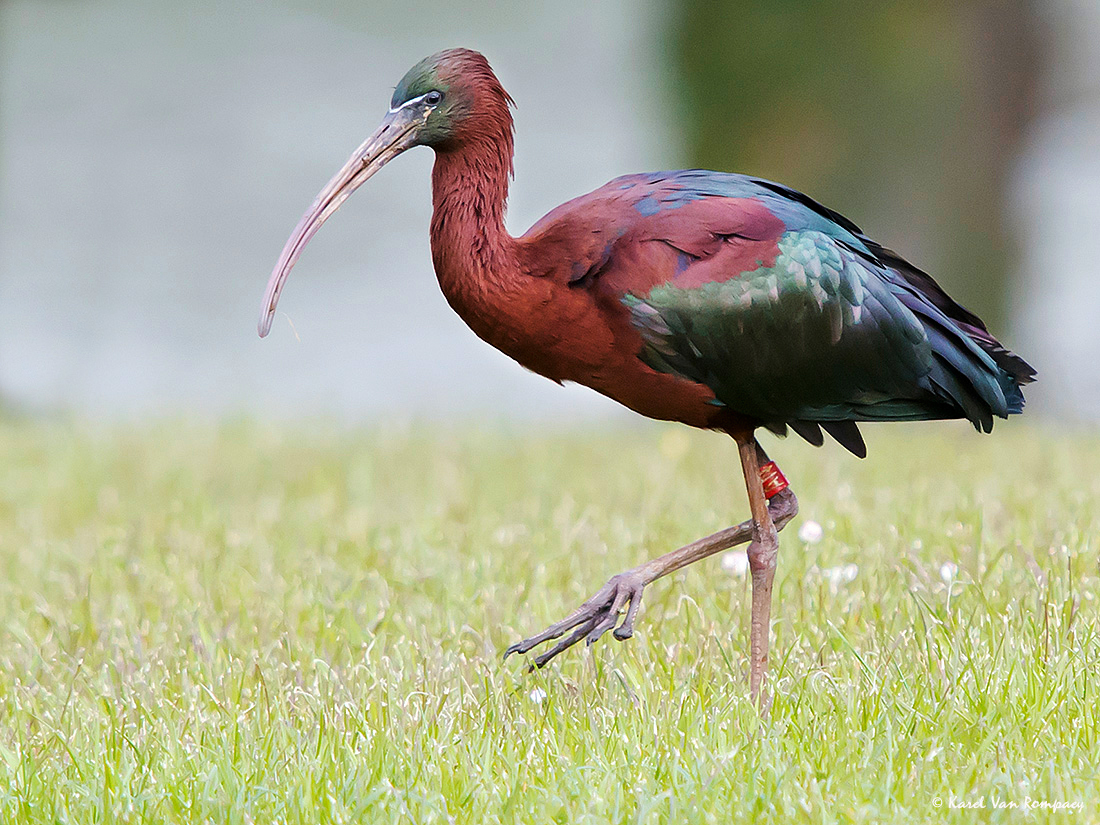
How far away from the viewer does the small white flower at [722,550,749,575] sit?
14.8 ft

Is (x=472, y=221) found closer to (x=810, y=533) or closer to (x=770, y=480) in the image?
(x=770, y=480)

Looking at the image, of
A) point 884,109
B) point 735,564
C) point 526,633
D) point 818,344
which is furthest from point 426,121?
point 884,109

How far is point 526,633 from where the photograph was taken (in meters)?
4.18

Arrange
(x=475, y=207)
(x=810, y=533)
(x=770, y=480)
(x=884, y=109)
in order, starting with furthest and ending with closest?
1. (x=884, y=109)
2. (x=810, y=533)
3. (x=770, y=480)
4. (x=475, y=207)

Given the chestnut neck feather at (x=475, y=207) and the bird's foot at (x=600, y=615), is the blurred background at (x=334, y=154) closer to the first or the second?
the chestnut neck feather at (x=475, y=207)

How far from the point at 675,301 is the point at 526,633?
1.17 metres

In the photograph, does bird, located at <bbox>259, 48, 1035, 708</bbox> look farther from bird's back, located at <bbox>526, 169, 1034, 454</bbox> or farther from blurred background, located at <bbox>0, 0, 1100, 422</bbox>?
blurred background, located at <bbox>0, 0, 1100, 422</bbox>

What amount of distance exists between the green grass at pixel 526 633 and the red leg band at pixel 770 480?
40cm

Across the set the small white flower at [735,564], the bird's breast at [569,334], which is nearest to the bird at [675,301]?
the bird's breast at [569,334]

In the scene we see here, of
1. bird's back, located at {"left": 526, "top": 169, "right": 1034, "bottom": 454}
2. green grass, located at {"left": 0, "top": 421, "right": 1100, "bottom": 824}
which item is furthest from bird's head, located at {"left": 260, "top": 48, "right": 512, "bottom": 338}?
green grass, located at {"left": 0, "top": 421, "right": 1100, "bottom": 824}

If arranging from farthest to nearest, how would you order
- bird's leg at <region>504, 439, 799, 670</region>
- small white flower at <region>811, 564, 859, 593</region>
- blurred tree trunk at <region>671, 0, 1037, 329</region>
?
1. blurred tree trunk at <region>671, 0, 1037, 329</region>
2. small white flower at <region>811, 564, 859, 593</region>
3. bird's leg at <region>504, 439, 799, 670</region>

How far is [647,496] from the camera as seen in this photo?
5977mm

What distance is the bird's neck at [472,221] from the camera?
11.8 ft

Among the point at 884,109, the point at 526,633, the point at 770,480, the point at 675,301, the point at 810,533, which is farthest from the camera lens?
the point at 884,109
